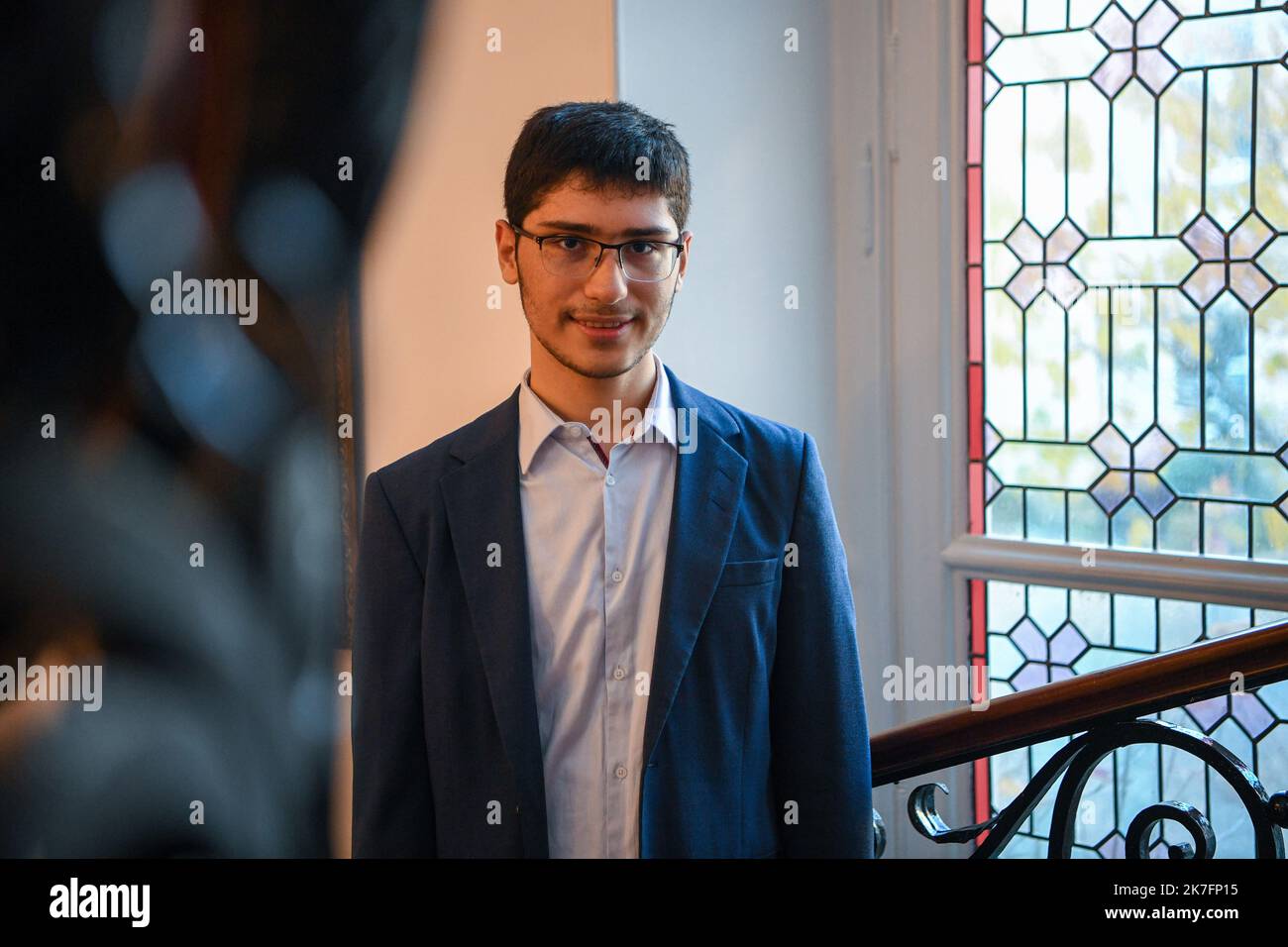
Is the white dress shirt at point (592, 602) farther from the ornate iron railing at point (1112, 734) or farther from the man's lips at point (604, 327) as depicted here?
the ornate iron railing at point (1112, 734)

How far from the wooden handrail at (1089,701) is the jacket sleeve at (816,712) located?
0.24 feet

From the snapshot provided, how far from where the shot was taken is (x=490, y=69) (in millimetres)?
2496

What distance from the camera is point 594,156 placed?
1512mm

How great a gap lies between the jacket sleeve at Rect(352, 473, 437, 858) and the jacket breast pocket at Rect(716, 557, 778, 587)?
14.7 inches

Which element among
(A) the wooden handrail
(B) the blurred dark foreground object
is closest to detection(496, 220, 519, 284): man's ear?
(A) the wooden handrail

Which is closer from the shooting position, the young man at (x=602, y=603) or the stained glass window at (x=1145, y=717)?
the young man at (x=602, y=603)

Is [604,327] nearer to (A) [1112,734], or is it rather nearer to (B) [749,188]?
(A) [1112,734]

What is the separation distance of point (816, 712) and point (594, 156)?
72cm

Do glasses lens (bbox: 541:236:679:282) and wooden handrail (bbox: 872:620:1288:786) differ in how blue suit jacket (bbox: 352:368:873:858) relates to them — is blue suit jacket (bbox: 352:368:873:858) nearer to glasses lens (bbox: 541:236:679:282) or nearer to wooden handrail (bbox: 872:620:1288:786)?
wooden handrail (bbox: 872:620:1288:786)

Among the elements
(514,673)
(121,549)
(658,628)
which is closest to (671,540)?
(658,628)

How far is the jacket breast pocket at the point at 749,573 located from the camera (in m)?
1.53

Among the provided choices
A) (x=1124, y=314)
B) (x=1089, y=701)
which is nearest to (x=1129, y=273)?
(x=1124, y=314)

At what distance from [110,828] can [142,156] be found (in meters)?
1.38

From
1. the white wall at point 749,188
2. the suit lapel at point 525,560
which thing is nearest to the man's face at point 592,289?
the suit lapel at point 525,560
